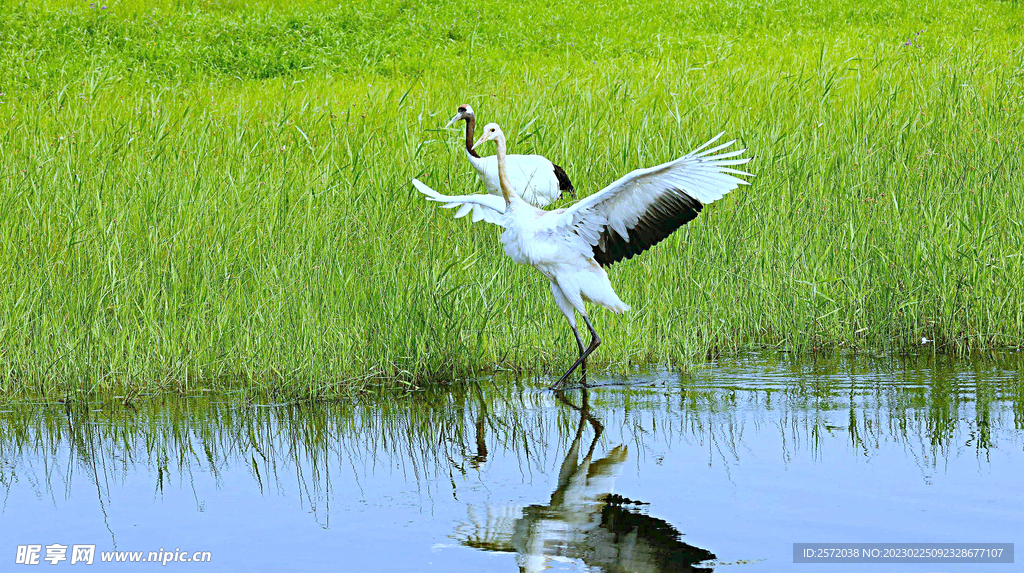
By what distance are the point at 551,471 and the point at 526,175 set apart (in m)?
3.61

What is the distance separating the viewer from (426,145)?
8.62 m

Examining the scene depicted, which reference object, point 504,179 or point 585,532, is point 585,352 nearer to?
point 504,179

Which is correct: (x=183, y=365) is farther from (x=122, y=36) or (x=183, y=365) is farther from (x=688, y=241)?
(x=122, y=36)

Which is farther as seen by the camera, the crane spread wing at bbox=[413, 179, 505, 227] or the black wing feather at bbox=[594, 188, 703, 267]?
the crane spread wing at bbox=[413, 179, 505, 227]

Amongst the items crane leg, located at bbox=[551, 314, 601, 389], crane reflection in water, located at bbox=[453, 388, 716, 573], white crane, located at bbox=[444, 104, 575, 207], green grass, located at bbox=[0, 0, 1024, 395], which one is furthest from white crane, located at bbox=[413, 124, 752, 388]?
crane reflection in water, located at bbox=[453, 388, 716, 573]

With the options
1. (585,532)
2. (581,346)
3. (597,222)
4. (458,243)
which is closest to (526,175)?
(458,243)

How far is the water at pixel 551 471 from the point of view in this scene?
11.0ft

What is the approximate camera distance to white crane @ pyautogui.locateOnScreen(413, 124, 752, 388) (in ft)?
16.0

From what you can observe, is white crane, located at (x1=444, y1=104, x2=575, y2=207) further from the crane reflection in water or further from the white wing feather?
the crane reflection in water

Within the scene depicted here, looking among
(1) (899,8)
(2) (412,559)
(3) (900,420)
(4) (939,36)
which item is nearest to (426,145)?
(3) (900,420)

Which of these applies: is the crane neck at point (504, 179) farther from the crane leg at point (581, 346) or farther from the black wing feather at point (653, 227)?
the crane leg at point (581, 346)

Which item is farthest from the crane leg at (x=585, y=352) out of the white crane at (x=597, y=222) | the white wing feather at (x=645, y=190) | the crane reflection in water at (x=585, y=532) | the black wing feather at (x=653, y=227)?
the crane reflection in water at (x=585, y=532)

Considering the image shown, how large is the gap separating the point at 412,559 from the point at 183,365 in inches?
97.7

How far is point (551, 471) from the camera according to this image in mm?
4066
